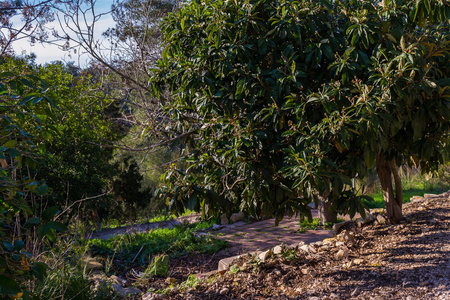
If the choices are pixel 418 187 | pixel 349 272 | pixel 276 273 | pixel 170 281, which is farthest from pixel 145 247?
pixel 418 187

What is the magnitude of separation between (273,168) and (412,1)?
203cm

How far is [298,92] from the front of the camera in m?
3.60

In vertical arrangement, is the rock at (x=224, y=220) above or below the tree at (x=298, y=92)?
below

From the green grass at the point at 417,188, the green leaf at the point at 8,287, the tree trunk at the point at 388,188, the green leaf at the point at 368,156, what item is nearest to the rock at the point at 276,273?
the green leaf at the point at 368,156

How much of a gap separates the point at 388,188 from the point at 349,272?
6.14 ft

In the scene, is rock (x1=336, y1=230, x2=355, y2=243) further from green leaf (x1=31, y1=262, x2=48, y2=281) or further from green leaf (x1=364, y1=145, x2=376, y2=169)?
green leaf (x1=31, y1=262, x2=48, y2=281)

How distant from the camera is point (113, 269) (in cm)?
529

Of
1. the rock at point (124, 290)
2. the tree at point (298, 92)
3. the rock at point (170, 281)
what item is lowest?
the rock at point (170, 281)

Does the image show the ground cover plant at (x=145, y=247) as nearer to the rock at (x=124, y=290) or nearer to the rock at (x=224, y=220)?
the rock at (x=124, y=290)

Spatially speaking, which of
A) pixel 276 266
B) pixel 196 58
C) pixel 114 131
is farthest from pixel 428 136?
pixel 114 131

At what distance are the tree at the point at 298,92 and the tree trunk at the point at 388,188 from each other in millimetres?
881

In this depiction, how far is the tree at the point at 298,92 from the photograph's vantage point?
305cm

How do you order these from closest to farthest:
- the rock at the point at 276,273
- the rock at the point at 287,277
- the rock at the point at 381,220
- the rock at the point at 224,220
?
the rock at the point at 287,277
the rock at the point at 276,273
the rock at the point at 381,220
the rock at the point at 224,220

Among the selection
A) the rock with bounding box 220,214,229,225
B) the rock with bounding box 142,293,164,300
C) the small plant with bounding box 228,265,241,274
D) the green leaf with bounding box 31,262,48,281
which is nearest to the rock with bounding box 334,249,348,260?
the small plant with bounding box 228,265,241,274
